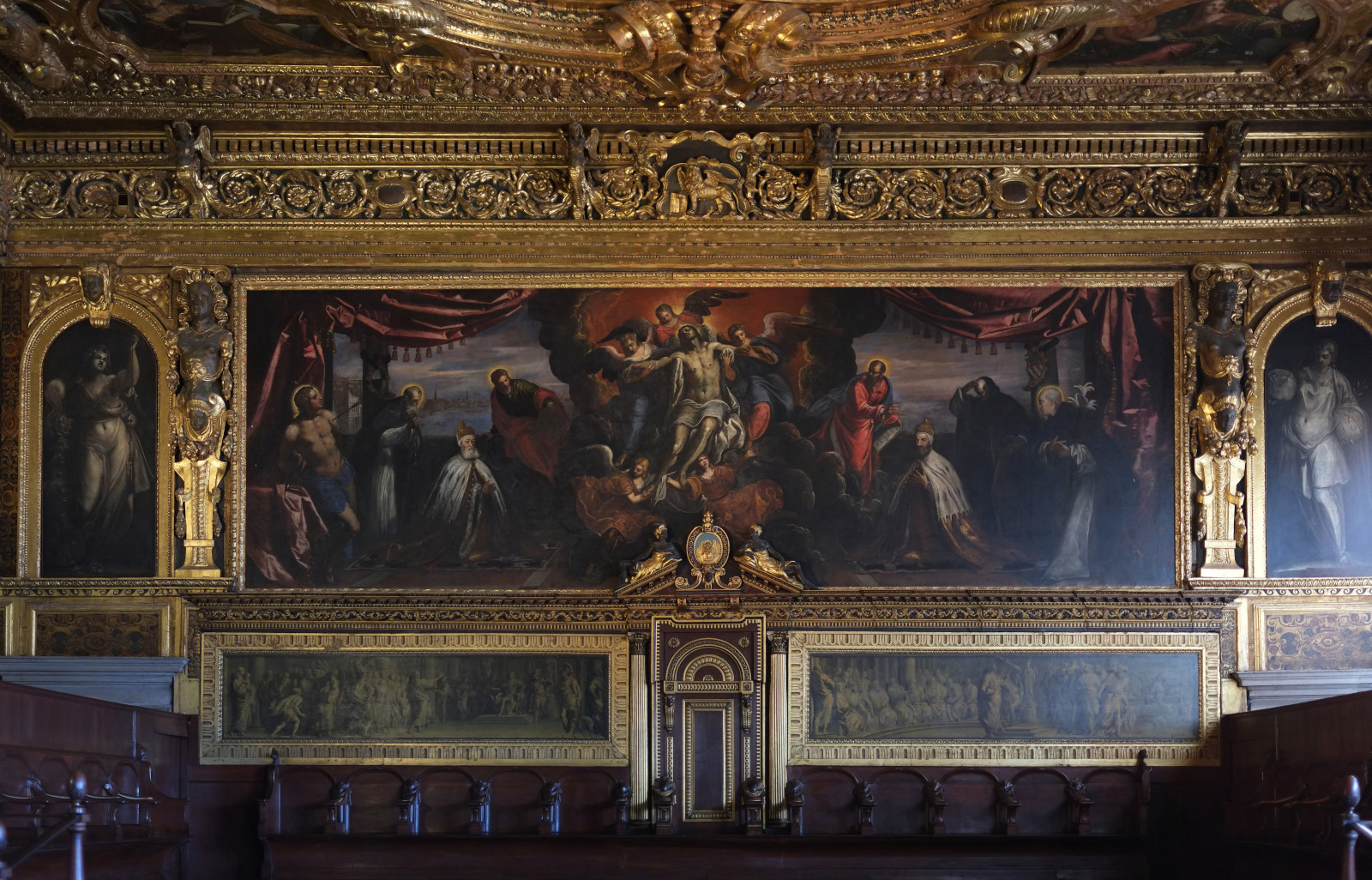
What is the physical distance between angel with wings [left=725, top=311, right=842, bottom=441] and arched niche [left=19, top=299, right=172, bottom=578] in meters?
5.05

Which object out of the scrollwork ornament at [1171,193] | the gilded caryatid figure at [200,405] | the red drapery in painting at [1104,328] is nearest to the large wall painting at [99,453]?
the gilded caryatid figure at [200,405]

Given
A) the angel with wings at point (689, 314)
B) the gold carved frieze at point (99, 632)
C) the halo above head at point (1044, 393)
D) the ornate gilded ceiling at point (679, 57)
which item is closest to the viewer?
the ornate gilded ceiling at point (679, 57)

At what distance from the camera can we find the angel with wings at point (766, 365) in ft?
39.7

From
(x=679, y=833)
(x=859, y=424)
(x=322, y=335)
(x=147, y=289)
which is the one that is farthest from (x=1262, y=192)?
(x=147, y=289)

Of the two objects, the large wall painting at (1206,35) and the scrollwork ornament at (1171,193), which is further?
the scrollwork ornament at (1171,193)

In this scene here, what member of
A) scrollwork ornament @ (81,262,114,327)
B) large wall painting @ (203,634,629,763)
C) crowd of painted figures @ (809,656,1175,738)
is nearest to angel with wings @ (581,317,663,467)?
large wall painting @ (203,634,629,763)

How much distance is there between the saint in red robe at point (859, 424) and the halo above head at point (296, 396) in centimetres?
449

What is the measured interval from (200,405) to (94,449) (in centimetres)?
103

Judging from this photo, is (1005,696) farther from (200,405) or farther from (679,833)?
(200,405)

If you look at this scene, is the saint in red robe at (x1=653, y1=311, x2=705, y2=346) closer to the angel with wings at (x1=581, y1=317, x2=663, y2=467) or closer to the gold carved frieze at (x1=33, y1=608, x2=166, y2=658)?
the angel with wings at (x1=581, y1=317, x2=663, y2=467)

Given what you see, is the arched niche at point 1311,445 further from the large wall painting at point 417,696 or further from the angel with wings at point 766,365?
the large wall painting at point 417,696

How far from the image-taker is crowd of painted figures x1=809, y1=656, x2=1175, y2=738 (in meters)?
11.6

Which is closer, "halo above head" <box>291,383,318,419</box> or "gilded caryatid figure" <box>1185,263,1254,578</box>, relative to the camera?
"gilded caryatid figure" <box>1185,263,1254,578</box>

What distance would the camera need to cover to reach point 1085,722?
457 inches
